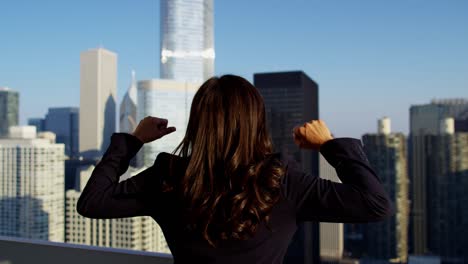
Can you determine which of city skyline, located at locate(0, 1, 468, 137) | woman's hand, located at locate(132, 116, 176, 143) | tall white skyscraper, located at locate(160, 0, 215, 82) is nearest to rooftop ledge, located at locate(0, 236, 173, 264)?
woman's hand, located at locate(132, 116, 176, 143)

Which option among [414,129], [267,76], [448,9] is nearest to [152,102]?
[267,76]

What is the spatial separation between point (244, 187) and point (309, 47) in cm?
2821

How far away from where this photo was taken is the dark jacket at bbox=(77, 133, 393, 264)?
534 mm

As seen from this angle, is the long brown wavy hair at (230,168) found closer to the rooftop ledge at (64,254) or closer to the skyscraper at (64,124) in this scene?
the rooftop ledge at (64,254)

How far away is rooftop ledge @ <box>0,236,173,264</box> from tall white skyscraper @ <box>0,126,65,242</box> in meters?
15.2

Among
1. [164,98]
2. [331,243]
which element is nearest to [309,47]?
[164,98]

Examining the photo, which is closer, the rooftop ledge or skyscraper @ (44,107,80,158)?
the rooftop ledge

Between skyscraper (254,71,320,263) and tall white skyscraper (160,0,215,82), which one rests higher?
tall white skyscraper (160,0,215,82)

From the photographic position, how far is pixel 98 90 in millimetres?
28500

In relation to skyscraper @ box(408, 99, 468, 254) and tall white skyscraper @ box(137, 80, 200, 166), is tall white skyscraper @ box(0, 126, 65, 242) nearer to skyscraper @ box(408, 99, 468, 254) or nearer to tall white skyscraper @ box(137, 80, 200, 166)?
tall white skyscraper @ box(137, 80, 200, 166)

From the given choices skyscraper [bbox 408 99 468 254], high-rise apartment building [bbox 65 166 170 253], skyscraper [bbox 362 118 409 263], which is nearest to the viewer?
high-rise apartment building [bbox 65 166 170 253]

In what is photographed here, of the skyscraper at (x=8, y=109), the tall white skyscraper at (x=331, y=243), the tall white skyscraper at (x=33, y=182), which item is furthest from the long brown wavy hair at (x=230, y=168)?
the tall white skyscraper at (x=331, y=243)

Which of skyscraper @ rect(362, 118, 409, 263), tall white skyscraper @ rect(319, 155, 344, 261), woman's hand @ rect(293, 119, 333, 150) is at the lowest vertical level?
tall white skyscraper @ rect(319, 155, 344, 261)

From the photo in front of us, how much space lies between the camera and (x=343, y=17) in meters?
25.7
